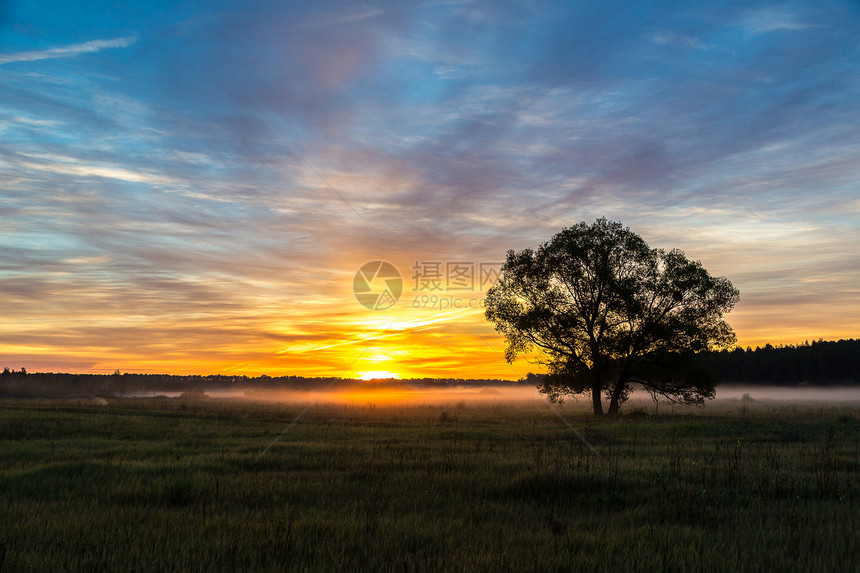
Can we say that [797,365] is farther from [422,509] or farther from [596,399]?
[422,509]

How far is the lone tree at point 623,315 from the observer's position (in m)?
34.8

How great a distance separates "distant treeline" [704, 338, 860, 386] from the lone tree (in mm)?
97223

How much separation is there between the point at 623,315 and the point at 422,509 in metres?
29.7

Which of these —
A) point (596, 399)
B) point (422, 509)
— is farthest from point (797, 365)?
point (422, 509)

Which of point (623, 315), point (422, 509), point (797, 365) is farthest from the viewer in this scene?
point (797, 365)

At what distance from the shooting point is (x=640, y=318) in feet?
115

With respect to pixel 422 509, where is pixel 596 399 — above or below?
below

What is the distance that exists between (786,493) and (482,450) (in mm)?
8172

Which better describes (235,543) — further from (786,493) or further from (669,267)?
(669,267)

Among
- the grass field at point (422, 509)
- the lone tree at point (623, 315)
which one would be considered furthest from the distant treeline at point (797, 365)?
the grass field at point (422, 509)

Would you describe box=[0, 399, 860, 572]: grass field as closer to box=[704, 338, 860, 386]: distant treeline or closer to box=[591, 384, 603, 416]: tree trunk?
box=[591, 384, 603, 416]: tree trunk

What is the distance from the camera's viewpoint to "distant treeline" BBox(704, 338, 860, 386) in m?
125

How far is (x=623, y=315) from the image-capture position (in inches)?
1379

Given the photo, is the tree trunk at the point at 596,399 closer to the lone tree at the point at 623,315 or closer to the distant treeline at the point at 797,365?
the lone tree at the point at 623,315
